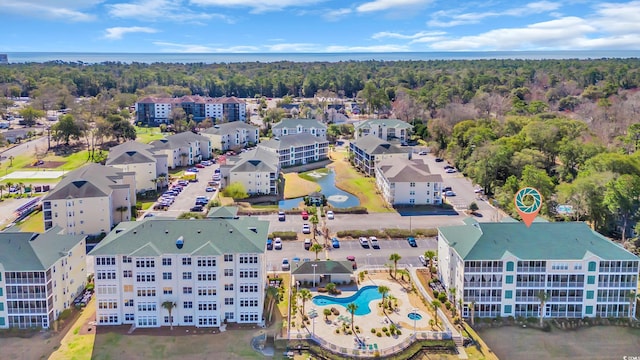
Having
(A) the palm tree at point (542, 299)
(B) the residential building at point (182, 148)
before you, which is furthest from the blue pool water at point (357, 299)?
(B) the residential building at point (182, 148)

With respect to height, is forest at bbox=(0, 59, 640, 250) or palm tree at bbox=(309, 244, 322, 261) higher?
forest at bbox=(0, 59, 640, 250)

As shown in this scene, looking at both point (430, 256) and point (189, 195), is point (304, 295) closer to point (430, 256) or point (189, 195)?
point (430, 256)

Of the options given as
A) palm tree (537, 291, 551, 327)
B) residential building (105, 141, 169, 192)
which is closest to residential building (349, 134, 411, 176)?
residential building (105, 141, 169, 192)

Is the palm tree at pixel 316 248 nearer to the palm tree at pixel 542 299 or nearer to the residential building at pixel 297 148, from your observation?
the palm tree at pixel 542 299

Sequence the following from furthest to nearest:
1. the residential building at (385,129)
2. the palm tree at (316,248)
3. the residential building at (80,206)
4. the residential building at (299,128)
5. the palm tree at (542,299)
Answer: the residential building at (385,129) → the residential building at (299,128) → the residential building at (80,206) → the palm tree at (316,248) → the palm tree at (542,299)

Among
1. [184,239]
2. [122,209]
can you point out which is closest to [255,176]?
[122,209]

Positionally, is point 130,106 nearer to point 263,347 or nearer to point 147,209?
point 147,209

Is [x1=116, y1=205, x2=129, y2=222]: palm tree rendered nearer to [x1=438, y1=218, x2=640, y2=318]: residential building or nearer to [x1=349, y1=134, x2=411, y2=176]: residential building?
[x1=438, y1=218, x2=640, y2=318]: residential building
